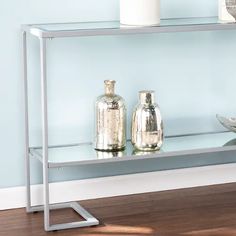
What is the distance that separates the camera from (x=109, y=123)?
298 centimetres

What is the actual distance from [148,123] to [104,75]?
11.2 inches

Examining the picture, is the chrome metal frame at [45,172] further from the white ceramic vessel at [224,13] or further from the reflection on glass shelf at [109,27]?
the white ceramic vessel at [224,13]

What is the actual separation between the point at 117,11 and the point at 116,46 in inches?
5.4

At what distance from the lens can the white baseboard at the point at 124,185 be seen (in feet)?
10.2

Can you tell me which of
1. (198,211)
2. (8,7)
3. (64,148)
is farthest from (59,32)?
(198,211)

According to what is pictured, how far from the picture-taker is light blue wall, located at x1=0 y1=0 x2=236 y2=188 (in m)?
3.02

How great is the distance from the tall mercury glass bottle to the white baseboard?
0.83 feet

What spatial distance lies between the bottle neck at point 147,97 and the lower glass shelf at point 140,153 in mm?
186

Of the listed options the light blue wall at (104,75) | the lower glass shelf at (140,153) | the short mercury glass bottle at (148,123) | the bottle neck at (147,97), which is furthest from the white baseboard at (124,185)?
the bottle neck at (147,97)

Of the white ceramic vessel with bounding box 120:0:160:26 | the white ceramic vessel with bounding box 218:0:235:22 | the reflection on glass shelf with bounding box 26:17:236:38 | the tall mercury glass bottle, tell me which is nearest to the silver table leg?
the reflection on glass shelf with bounding box 26:17:236:38

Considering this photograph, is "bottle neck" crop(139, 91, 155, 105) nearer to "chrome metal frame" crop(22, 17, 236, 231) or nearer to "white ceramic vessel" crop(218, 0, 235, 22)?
"chrome metal frame" crop(22, 17, 236, 231)

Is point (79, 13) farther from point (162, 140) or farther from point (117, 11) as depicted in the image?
point (162, 140)

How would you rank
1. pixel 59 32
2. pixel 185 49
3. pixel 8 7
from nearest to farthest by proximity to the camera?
1. pixel 59 32
2. pixel 8 7
3. pixel 185 49

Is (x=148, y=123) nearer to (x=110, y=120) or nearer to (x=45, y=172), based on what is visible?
(x=110, y=120)
